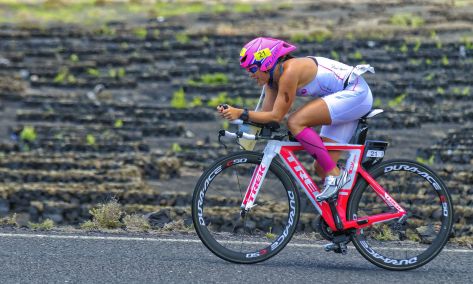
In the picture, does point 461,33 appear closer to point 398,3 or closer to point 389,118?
point 398,3

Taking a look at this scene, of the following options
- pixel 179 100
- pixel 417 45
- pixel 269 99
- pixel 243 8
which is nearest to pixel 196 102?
pixel 179 100

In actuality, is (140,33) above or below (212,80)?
below

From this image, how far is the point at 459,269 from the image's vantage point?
844 centimetres

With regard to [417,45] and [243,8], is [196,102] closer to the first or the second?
[417,45]

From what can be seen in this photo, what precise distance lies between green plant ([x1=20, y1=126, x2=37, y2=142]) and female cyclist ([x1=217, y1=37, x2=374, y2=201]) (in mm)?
22566

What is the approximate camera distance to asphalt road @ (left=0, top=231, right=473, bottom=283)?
7.86m

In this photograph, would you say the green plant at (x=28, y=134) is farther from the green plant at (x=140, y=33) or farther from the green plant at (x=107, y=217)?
the green plant at (x=140, y=33)

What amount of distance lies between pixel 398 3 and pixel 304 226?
1955 inches

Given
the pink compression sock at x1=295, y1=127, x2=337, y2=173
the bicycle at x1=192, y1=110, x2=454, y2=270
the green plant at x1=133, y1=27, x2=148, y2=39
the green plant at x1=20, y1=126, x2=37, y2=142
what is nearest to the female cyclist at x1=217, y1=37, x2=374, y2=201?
the pink compression sock at x1=295, y1=127, x2=337, y2=173

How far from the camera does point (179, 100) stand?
36.8 meters

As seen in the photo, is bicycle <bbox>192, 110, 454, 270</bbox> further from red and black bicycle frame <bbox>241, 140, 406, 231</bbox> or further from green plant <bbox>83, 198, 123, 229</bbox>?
green plant <bbox>83, 198, 123, 229</bbox>

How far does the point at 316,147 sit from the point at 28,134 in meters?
23.3

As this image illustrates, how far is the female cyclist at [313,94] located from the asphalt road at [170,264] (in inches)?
25.4

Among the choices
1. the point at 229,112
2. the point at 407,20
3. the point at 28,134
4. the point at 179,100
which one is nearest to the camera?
the point at 229,112
